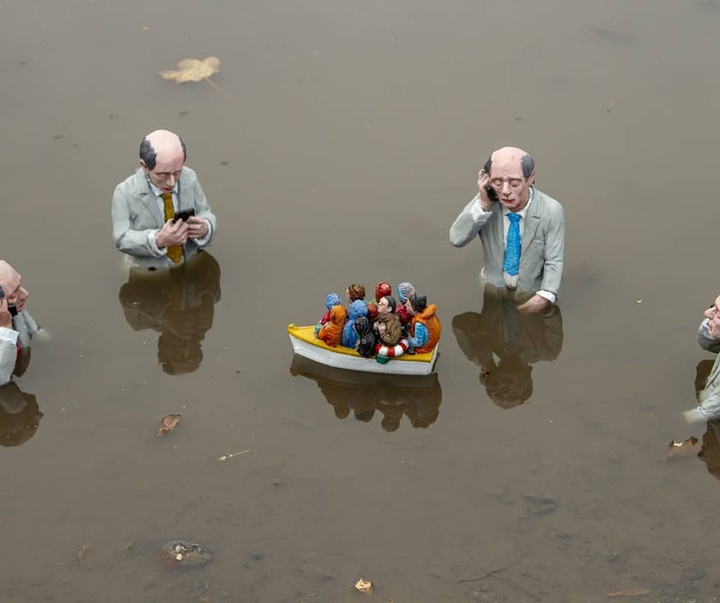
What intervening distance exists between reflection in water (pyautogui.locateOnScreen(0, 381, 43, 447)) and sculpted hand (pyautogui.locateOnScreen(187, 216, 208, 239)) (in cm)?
174

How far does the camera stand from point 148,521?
8.21 m

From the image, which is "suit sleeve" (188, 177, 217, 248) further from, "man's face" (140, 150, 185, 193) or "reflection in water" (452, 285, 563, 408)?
"reflection in water" (452, 285, 563, 408)

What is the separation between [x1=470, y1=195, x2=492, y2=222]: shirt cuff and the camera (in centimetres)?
917

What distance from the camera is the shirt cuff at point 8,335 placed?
344 inches

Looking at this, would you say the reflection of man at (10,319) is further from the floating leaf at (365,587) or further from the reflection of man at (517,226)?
the reflection of man at (517,226)

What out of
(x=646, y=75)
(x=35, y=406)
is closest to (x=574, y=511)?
(x=35, y=406)

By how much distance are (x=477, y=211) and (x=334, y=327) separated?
1.42 metres

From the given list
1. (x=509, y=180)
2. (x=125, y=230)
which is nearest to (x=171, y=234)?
(x=125, y=230)

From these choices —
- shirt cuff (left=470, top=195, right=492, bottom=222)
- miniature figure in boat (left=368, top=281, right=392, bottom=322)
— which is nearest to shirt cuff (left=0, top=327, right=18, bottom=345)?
miniature figure in boat (left=368, top=281, right=392, bottom=322)

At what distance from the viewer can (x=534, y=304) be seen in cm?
941

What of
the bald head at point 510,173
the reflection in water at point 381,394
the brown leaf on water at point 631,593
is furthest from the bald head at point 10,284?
the brown leaf on water at point 631,593

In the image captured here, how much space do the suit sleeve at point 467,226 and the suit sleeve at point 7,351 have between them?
3.34 meters

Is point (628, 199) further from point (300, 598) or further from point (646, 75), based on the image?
point (300, 598)

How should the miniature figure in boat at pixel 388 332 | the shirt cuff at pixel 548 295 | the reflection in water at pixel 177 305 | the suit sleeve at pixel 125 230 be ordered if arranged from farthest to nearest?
the reflection in water at pixel 177 305 → the suit sleeve at pixel 125 230 → the shirt cuff at pixel 548 295 → the miniature figure in boat at pixel 388 332
